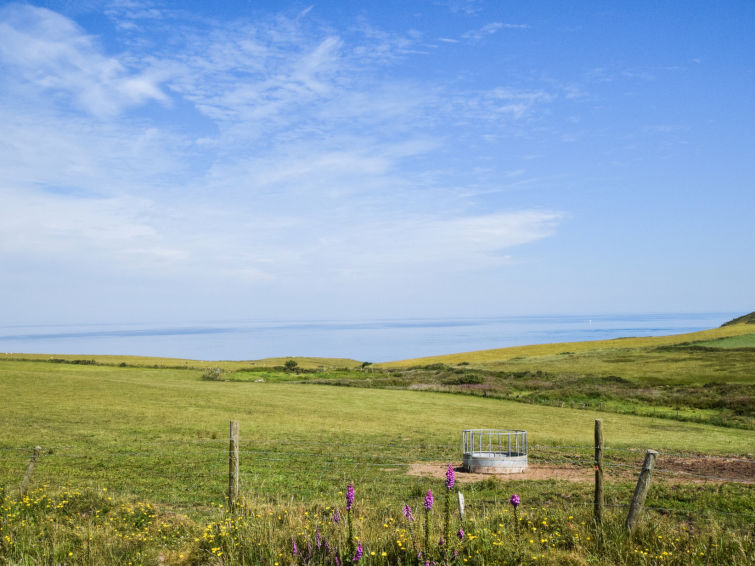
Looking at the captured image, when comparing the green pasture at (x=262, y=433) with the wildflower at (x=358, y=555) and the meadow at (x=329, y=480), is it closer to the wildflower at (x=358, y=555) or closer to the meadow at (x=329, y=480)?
the meadow at (x=329, y=480)

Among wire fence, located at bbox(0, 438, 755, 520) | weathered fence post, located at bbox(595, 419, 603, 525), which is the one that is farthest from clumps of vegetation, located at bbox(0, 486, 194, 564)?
weathered fence post, located at bbox(595, 419, 603, 525)

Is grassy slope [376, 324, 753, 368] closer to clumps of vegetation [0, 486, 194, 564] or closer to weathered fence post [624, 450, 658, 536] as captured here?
clumps of vegetation [0, 486, 194, 564]

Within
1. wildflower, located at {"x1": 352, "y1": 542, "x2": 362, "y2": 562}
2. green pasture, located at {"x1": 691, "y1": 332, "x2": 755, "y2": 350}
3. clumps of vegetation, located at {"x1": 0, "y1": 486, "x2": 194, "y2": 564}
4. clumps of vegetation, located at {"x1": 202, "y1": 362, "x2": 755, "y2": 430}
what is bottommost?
clumps of vegetation, located at {"x1": 202, "y1": 362, "x2": 755, "y2": 430}

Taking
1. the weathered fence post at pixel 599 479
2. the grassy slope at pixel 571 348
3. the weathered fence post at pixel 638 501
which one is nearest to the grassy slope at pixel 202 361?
the grassy slope at pixel 571 348

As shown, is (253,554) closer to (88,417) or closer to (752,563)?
(752,563)

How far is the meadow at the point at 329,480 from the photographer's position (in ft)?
25.0

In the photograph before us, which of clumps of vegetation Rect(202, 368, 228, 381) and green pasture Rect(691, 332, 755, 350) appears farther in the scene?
green pasture Rect(691, 332, 755, 350)

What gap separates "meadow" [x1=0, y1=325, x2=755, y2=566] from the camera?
7.61 m


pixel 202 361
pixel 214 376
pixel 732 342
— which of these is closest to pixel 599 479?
pixel 214 376

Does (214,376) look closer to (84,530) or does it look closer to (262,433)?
(262,433)

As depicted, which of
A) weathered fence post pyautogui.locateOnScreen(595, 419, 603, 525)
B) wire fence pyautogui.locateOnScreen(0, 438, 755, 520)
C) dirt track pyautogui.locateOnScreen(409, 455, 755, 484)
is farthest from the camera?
dirt track pyautogui.locateOnScreen(409, 455, 755, 484)

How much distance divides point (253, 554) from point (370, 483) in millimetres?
9259

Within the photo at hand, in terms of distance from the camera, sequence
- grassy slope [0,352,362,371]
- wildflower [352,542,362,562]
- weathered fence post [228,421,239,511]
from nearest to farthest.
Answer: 1. wildflower [352,542,362,562]
2. weathered fence post [228,421,239,511]
3. grassy slope [0,352,362,371]

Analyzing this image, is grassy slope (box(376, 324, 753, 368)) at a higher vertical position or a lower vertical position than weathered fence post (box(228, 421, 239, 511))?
lower
